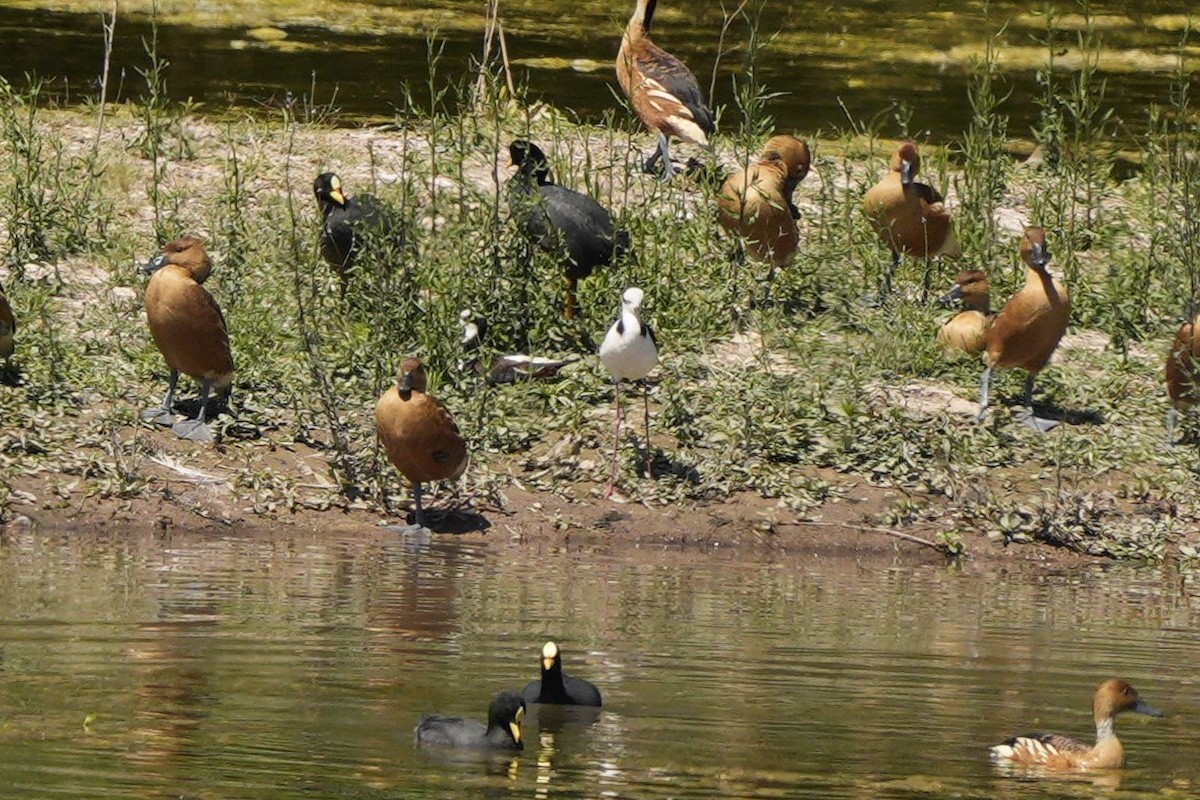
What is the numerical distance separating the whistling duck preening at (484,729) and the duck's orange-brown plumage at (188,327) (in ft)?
15.1

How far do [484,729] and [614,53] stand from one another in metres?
13.8

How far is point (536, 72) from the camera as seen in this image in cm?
2006

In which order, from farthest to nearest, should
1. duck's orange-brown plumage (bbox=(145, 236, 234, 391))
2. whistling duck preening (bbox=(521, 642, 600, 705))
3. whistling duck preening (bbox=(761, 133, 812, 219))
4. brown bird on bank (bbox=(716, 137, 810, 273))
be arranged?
whistling duck preening (bbox=(761, 133, 812, 219)) → brown bird on bank (bbox=(716, 137, 810, 273)) → duck's orange-brown plumage (bbox=(145, 236, 234, 391)) → whistling duck preening (bbox=(521, 642, 600, 705))

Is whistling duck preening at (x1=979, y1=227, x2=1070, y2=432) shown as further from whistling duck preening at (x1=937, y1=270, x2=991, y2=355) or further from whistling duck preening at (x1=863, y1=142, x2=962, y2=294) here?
whistling duck preening at (x1=863, y1=142, x2=962, y2=294)

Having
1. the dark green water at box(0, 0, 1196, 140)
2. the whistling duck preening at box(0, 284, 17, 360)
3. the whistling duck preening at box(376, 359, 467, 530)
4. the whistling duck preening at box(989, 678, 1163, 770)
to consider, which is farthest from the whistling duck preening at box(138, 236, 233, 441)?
the whistling duck preening at box(989, 678, 1163, 770)

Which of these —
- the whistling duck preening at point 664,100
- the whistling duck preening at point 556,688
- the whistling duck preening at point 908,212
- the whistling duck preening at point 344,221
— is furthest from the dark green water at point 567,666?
the whistling duck preening at point 664,100

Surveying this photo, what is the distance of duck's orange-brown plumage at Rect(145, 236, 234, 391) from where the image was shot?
40.0ft

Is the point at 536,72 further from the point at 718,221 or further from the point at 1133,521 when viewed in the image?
the point at 1133,521

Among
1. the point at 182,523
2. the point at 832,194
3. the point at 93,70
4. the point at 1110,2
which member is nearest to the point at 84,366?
the point at 182,523

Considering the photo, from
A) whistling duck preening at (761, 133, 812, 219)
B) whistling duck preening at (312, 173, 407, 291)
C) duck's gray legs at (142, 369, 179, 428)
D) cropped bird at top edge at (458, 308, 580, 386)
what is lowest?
duck's gray legs at (142, 369, 179, 428)

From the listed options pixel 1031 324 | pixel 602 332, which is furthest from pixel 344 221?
pixel 1031 324

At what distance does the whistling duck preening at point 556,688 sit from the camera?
8.37m

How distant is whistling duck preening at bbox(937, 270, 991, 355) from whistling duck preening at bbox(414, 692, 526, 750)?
5.79 meters

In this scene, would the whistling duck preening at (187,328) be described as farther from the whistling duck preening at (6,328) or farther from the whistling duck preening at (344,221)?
the whistling duck preening at (344,221)
